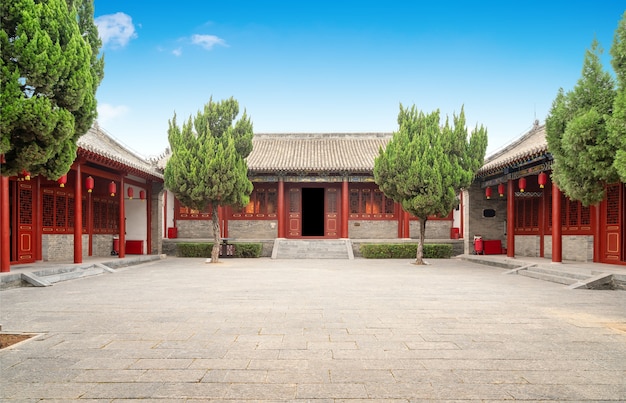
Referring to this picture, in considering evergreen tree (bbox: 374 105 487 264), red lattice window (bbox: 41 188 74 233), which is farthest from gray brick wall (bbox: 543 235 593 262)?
red lattice window (bbox: 41 188 74 233)

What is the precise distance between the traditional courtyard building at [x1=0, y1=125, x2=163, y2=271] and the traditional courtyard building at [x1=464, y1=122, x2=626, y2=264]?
11.9 meters

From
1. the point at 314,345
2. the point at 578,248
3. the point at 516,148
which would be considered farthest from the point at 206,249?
the point at 314,345

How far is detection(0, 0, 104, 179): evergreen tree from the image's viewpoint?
16.1ft

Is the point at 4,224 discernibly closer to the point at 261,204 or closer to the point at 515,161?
the point at 261,204

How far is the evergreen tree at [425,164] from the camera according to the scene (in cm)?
1367

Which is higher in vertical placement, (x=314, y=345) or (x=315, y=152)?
(x=315, y=152)

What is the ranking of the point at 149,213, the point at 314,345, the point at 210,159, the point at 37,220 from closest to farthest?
the point at 314,345
the point at 37,220
the point at 210,159
the point at 149,213

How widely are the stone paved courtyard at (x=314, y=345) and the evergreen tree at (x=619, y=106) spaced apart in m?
2.08

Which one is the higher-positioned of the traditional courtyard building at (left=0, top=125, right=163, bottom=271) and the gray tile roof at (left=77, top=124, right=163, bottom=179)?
the gray tile roof at (left=77, top=124, right=163, bottom=179)

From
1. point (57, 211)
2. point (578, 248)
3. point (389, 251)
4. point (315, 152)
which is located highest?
point (315, 152)

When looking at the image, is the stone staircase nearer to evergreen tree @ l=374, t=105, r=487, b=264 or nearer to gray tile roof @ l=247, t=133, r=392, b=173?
gray tile roof @ l=247, t=133, r=392, b=173

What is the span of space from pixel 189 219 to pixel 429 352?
17683mm

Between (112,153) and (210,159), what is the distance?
4408 millimetres

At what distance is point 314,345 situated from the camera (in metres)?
4.52
